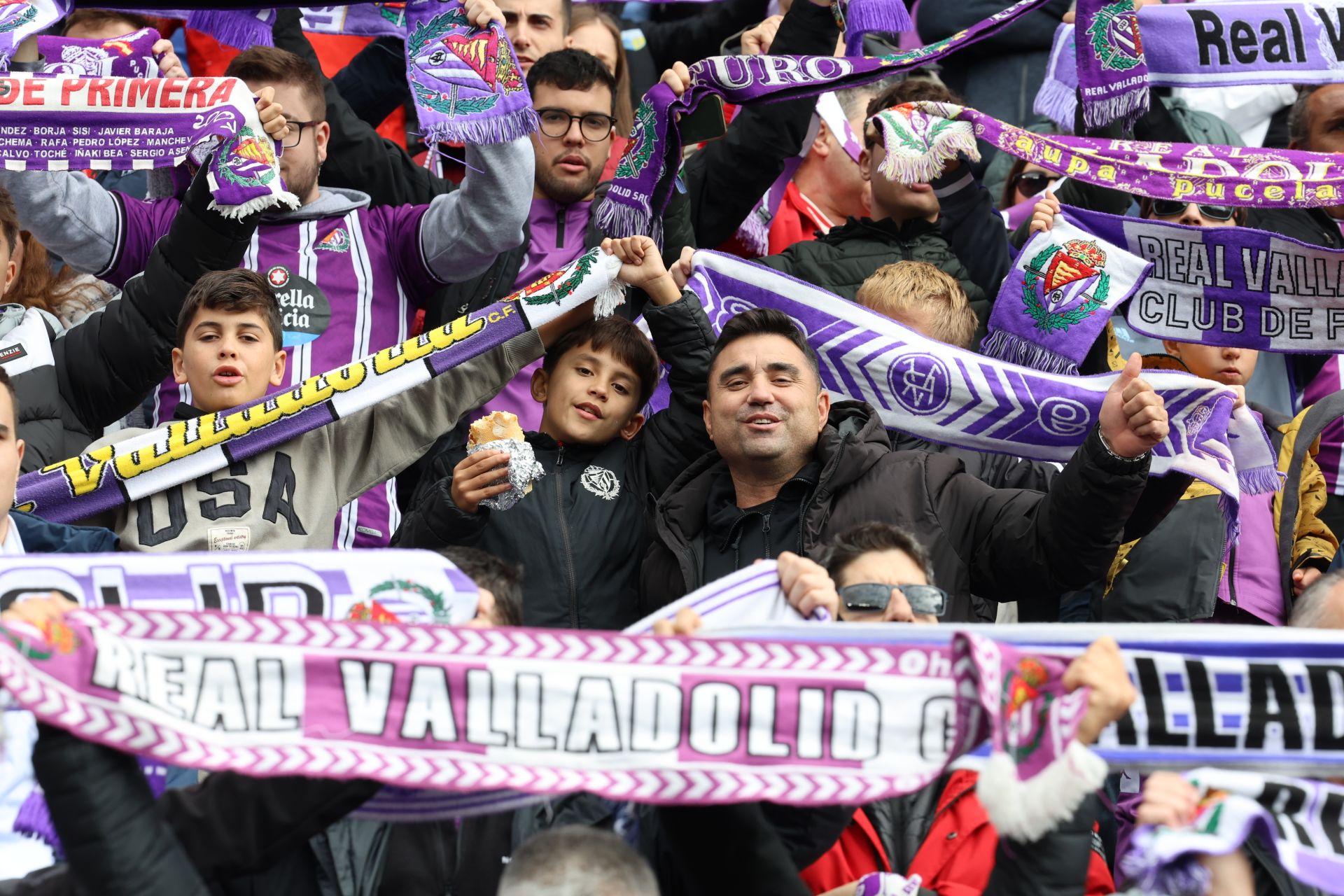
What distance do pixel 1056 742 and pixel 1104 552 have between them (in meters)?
1.66

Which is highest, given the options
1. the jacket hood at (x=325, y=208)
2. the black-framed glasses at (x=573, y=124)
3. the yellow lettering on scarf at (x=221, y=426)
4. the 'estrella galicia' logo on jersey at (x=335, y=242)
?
the black-framed glasses at (x=573, y=124)

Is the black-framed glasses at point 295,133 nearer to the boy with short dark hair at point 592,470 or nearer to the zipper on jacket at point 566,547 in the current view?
the boy with short dark hair at point 592,470

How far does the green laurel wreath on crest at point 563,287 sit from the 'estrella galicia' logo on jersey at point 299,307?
30.8 inches

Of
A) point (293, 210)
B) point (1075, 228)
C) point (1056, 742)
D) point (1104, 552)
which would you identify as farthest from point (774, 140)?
point (1056, 742)

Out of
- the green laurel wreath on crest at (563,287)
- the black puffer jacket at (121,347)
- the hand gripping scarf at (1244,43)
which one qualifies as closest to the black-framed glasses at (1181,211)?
the hand gripping scarf at (1244,43)

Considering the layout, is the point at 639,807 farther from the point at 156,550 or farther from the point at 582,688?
the point at 156,550

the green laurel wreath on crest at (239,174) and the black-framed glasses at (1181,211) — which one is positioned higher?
the green laurel wreath on crest at (239,174)

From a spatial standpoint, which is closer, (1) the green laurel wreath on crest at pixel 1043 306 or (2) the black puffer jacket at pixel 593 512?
(2) the black puffer jacket at pixel 593 512

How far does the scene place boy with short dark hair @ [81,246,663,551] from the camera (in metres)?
4.96

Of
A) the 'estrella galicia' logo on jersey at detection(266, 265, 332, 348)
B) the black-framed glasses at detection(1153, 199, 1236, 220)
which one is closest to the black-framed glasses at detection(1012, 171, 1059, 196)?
the black-framed glasses at detection(1153, 199, 1236, 220)

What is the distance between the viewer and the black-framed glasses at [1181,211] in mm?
6375

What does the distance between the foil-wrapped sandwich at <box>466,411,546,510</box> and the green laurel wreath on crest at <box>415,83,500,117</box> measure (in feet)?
4.00

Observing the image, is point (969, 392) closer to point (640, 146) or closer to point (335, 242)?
point (640, 146)

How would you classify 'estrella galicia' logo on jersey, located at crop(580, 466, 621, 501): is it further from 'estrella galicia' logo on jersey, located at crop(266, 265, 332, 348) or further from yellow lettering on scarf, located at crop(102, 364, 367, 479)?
'estrella galicia' logo on jersey, located at crop(266, 265, 332, 348)
